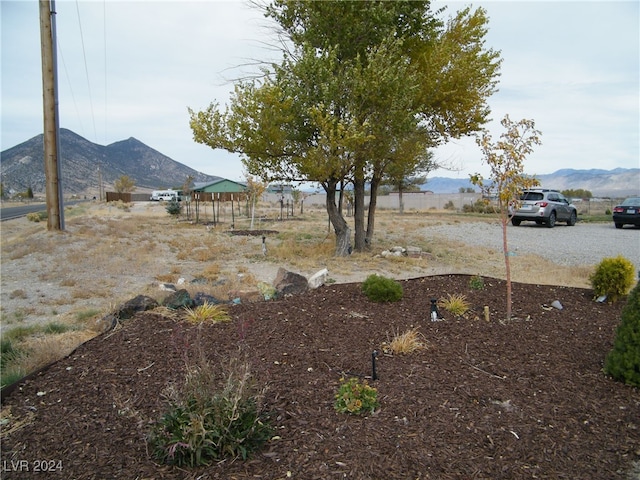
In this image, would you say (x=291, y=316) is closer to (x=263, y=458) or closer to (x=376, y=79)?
(x=263, y=458)

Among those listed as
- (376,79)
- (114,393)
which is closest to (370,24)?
(376,79)

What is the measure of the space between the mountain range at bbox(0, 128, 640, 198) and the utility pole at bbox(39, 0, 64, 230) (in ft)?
270

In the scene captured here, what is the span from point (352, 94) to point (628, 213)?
57.5 ft

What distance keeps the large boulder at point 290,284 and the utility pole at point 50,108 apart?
10699mm

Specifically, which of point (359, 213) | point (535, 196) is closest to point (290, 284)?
point (359, 213)

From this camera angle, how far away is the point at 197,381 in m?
2.94

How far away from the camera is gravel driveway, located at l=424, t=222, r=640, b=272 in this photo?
40.9ft

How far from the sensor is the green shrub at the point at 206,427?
2.72 m

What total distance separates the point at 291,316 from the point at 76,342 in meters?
2.32

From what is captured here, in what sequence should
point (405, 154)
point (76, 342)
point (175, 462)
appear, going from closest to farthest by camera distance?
point (175, 462) → point (76, 342) → point (405, 154)

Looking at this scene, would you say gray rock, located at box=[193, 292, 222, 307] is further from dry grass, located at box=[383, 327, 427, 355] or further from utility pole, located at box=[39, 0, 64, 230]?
utility pole, located at box=[39, 0, 64, 230]

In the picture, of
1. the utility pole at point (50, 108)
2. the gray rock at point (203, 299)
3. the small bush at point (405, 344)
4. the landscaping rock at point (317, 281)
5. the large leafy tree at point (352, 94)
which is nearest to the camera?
the small bush at point (405, 344)

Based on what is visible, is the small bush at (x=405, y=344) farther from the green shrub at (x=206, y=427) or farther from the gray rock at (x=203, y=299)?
the gray rock at (x=203, y=299)

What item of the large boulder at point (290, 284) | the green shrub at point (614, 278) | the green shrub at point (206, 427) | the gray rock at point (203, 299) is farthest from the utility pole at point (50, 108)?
the green shrub at point (614, 278)
